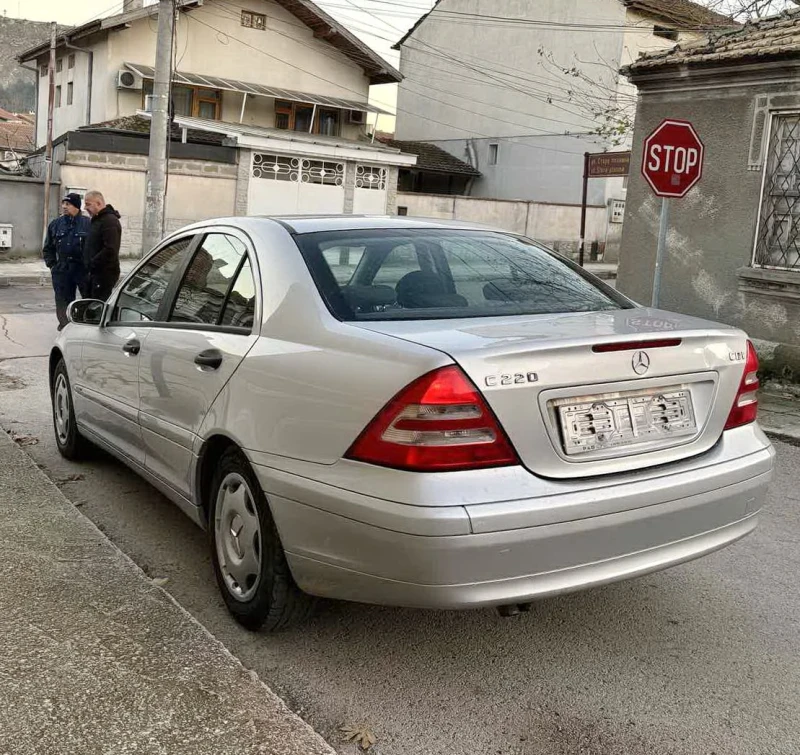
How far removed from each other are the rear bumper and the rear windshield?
706 mm

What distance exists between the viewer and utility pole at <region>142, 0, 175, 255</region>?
16406 millimetres

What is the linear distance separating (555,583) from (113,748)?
130 centimetres

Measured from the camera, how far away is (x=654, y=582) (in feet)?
12.9

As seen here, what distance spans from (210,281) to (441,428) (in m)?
1.61

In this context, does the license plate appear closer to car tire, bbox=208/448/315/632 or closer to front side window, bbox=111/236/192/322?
car tire, bbox=208/448/315/632

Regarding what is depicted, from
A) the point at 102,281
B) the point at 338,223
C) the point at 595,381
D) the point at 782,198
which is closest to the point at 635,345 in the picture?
the point at 595,381

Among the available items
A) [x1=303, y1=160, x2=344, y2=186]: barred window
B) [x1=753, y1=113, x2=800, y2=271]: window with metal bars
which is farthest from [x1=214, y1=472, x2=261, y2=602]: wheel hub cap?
[x1=303, y1=160, x2=344, y2=186]: barred window

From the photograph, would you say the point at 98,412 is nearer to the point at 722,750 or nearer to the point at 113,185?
the point at 722,750

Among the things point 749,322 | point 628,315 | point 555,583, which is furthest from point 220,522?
point 749,322

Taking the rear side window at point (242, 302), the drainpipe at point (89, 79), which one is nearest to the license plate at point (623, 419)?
the rear side window at point (242, 302)

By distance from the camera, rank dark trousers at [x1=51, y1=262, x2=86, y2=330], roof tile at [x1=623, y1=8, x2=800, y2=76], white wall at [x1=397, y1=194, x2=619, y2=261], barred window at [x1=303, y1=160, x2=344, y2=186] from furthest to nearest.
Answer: white wall at [x1=397, y1=194, x2=619, y2=261] < barred window at [x1=303, y1=160, x2=344, y2=186] < dark trousers at [x1=51, y1=262, x2=86, y2=330] < roof tile at [x1=623, y1=8, x2=800, y2=76]

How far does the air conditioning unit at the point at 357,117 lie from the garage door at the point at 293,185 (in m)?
4.76

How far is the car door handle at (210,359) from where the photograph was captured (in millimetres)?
3451

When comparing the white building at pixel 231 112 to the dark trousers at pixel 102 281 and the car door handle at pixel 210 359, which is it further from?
the car door handle at pixel 210 359
